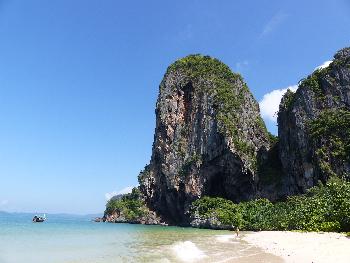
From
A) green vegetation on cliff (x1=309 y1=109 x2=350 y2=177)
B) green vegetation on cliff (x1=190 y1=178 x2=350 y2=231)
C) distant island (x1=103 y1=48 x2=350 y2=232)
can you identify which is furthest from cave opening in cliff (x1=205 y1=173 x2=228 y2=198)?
green vegetation on cliff (x1=309 y1=109 x2=350 y2=177)

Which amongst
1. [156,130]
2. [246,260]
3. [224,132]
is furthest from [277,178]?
[246,260]

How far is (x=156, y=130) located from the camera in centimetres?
8019

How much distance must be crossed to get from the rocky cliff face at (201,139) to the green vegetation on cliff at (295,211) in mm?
6927

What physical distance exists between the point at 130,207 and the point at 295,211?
47.3m

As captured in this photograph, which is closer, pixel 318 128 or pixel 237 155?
pixel 318 128

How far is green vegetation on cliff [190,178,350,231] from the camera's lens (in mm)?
30438

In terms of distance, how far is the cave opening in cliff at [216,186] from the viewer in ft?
224

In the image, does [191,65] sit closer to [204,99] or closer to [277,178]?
[204,99]

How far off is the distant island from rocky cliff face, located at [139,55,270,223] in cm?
20

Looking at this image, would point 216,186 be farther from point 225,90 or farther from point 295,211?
point 295,211

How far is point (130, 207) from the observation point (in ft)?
263

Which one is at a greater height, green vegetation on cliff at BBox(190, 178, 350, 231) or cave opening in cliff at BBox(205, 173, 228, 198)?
cave opening in cliff at BBox(205, 173, 228, 198)

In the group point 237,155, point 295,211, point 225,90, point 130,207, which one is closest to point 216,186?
point 237,155

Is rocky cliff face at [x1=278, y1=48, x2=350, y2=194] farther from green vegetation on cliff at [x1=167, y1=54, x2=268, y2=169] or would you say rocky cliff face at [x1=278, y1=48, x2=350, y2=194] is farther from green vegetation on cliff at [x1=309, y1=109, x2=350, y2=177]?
green vegetation on cliff at [x1=167, y1=54, x2=268, y2=169]
